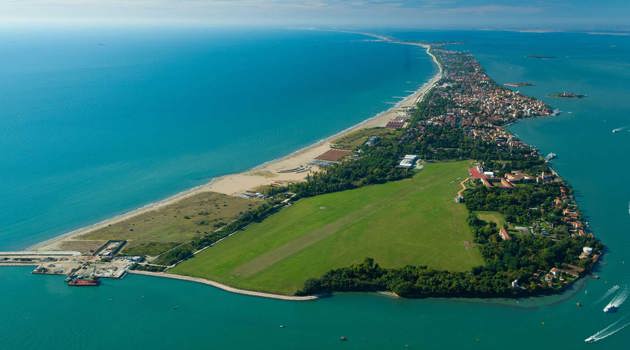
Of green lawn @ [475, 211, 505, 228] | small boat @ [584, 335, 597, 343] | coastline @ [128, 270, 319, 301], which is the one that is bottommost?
small boat @ [584, 335, 597, 343]

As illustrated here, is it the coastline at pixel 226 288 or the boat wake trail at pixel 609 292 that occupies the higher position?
the coastline at pixel 226 288

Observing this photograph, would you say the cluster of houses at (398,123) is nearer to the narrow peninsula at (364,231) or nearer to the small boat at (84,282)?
the narrow peninsula at (364,231)

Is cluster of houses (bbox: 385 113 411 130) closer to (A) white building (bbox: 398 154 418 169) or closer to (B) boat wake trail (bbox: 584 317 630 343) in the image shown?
(A) white building (bbox: 398 154 418 169)

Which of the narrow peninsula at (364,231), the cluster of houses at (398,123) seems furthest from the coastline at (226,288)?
the cluster of houses at (398,123)

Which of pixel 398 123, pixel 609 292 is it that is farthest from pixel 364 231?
pixel 398 123

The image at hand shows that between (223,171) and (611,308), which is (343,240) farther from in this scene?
(223,171)

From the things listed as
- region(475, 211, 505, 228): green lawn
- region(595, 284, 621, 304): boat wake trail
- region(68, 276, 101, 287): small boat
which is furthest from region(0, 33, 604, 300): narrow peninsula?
region(595, 284, 621, 304): boat wake trail
